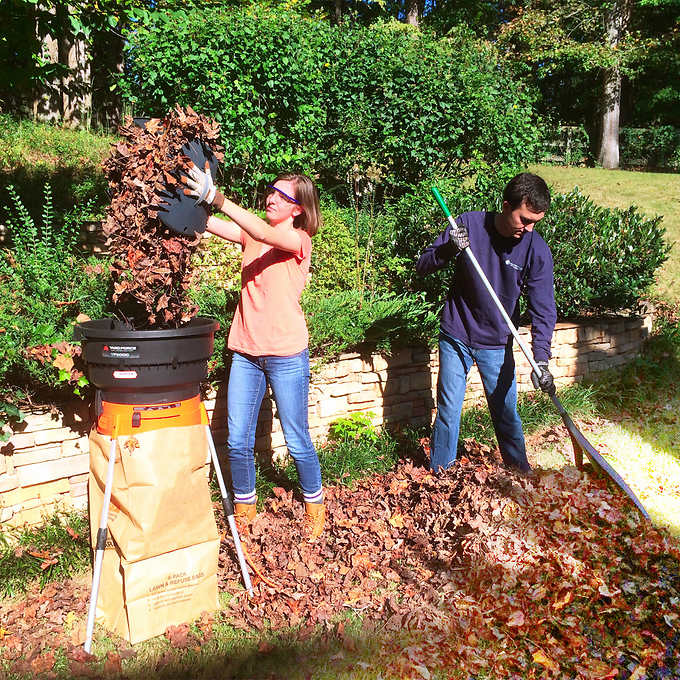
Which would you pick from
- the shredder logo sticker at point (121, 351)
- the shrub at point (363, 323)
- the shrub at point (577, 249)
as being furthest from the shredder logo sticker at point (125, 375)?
the shrub at point (577, 249)

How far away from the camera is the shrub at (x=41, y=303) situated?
3199 millimetres

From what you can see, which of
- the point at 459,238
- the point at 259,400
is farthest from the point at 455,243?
the point at 259,400

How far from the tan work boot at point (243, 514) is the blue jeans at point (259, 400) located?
12 centimetres

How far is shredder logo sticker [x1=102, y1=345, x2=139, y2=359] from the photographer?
257cm

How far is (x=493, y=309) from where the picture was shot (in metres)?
3.79

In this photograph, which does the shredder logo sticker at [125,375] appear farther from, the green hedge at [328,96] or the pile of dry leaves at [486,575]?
the green hedge at [328,96]

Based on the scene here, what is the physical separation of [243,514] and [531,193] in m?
2.49

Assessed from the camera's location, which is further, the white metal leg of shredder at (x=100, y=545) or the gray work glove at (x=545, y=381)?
the gray work glove at (x=545, y=381)

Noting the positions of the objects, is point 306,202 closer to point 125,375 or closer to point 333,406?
point 125,375

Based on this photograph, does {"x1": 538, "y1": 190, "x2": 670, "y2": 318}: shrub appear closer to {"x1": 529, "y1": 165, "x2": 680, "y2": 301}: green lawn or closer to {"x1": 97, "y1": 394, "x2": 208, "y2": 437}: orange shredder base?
{"x1": 529, "y1": 165, "x2": 680, "y2": 301}: green lawn

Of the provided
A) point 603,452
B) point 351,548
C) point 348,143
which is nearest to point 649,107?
point 348,143

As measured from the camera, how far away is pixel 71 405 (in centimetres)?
340

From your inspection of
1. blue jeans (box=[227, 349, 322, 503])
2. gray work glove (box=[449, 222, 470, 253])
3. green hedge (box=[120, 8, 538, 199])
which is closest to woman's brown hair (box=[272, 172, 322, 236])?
blue jeans (box=[227, 349, 322, 503])

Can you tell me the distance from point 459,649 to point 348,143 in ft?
19.4
